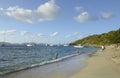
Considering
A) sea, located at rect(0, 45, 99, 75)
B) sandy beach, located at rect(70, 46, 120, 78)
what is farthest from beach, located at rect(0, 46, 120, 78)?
sea, located at rect(0, 45, 99, 75)

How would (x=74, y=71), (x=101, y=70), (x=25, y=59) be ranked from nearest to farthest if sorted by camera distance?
(x=101, y=70), (x=74, y=71), (x=25, y=59)

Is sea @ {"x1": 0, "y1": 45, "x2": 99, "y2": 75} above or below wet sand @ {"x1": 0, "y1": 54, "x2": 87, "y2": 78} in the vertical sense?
above

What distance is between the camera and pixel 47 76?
21391 millimetres

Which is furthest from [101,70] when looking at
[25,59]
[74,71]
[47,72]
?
[25,59]

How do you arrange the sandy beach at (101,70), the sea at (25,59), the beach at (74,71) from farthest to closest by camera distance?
the sea at (25,59), the beach at (74,71), the sandy beach at (101,70)

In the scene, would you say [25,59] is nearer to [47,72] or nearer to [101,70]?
[47,72]

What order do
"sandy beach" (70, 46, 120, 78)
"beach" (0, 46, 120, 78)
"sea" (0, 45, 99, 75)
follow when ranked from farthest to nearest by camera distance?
1. "sea" (0, 45, 99, 75)
2. "beach" (0, 46, 120, 78)
3. "sandy beach" (70, 46, 120, 78)

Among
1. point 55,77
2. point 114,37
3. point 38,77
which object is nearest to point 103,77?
point 55,77

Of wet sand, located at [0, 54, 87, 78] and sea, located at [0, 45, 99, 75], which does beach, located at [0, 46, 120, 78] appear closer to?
wet sand, located at [0, 54, 87, 78]

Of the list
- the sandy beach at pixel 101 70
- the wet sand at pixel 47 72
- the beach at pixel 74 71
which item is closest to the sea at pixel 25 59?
the wet sand at pixel 47 72

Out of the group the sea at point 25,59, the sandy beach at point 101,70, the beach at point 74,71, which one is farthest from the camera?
the sea at point 25,59

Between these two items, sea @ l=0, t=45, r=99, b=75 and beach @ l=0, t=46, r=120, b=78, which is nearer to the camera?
beach @ l=0, t=46, r=120, b=78

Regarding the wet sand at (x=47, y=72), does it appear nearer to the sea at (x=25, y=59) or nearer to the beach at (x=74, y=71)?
the beach at (x=74, y=71)

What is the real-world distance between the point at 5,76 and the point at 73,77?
22.1ft
